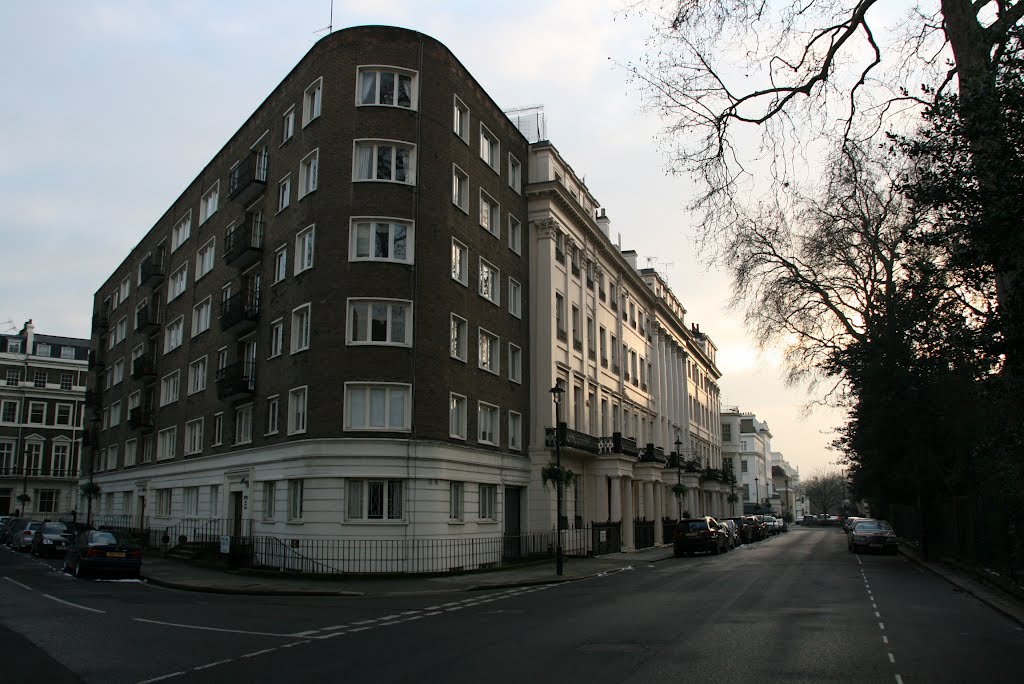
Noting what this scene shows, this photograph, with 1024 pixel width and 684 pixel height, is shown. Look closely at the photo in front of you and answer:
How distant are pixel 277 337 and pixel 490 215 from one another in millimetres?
10131

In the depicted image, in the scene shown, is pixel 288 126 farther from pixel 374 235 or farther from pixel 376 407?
pixel 376 407

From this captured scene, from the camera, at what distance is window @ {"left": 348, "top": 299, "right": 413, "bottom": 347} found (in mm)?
26844

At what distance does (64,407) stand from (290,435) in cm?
6363

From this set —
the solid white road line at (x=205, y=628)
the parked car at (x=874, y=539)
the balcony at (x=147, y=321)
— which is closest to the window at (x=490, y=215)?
the solid white road line at (x=205, y=628)

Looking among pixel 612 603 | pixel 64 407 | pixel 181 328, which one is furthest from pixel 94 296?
pixel 612 603

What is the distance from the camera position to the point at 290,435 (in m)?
27.7

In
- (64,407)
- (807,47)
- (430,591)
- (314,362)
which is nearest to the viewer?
(807,47)

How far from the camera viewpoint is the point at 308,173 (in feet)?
97.9

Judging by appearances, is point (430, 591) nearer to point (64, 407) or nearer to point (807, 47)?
point (807, 47)

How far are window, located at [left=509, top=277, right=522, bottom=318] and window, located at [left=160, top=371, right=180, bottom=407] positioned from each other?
1823cm

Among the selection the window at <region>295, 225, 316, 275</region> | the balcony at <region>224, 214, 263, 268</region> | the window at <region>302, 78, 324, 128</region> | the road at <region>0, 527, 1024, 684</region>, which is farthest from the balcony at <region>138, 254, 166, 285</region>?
the road at <region>0, 527, 1024, 684</region>

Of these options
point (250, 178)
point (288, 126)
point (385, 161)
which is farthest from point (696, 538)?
point (288, 126)

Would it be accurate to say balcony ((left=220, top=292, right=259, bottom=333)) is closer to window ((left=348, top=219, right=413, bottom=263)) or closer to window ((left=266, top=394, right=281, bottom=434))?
window ((left=266, top=394, right=281, bottom=434))

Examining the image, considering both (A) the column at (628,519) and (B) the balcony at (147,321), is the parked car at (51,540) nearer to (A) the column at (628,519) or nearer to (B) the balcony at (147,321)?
(B) the balcony at (147,321)
